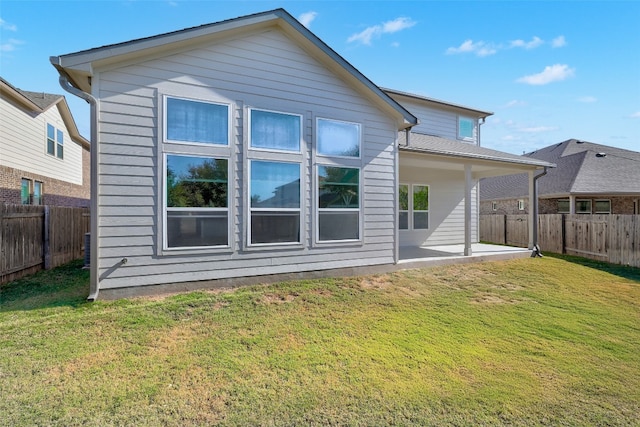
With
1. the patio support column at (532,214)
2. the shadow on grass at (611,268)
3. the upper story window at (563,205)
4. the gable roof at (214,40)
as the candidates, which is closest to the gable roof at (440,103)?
the patio support column at (532,214)

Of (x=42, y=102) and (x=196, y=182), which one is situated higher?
(x=42, y=102)

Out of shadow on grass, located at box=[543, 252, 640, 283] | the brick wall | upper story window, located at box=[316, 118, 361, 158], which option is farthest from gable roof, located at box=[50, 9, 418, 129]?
the brick wall

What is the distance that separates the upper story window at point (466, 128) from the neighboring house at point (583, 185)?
29.1 feet

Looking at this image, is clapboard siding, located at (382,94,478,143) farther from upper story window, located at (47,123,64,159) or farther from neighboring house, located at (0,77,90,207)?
upper story window, located at (47,123,64,159)

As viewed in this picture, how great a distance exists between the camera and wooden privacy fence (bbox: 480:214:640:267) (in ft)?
30.3

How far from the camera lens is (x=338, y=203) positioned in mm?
6711

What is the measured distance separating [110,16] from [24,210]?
198 inches

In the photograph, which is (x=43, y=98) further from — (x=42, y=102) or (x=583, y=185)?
(x=583, y=185)

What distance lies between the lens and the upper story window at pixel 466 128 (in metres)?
12.6

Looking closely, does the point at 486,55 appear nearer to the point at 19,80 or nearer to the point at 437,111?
the point at 437,111

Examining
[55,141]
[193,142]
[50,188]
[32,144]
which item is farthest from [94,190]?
[55,141]

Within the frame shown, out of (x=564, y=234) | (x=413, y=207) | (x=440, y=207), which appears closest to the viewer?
(x=413, y=207)

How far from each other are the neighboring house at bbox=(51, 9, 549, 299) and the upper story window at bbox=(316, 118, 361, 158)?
27 millimetres

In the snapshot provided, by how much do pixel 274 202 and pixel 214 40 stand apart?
11.1 ft
